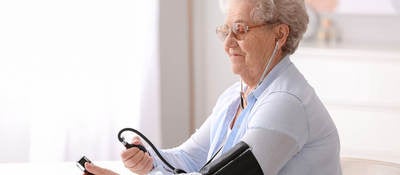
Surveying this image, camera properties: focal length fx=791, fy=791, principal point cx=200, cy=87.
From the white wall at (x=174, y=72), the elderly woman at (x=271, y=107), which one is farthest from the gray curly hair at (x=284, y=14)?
the white wall at (x=174, y=72)

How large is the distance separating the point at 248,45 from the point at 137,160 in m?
0.42

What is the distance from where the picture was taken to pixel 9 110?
3814 millimetres

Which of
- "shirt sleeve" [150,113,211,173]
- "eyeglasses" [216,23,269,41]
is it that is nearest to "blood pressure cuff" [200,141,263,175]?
"eyeglasses" [216,23,269,41]

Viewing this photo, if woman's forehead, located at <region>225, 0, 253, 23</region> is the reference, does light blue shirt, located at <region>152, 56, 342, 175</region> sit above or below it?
below

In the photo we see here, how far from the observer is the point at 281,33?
2.02 metres

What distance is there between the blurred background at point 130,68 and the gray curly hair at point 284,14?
1.88 meters

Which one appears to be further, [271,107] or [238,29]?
[238,29]

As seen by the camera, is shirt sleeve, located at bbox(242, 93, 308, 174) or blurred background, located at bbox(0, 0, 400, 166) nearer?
shirt sleeve, located at bbox(242, 93, 308, 174)

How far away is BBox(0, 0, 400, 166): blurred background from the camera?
372 centimetres

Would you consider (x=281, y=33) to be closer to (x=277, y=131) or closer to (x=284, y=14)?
(x=284, y=14)

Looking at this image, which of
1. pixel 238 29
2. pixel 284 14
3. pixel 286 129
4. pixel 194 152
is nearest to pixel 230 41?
pixel 238 29

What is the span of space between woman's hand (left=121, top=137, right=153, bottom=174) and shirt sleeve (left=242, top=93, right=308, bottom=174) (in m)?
0.36

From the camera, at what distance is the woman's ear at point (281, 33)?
2.01 meters

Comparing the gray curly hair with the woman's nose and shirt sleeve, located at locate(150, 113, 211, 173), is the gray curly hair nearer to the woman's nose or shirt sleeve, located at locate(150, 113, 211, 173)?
the woman's nose
